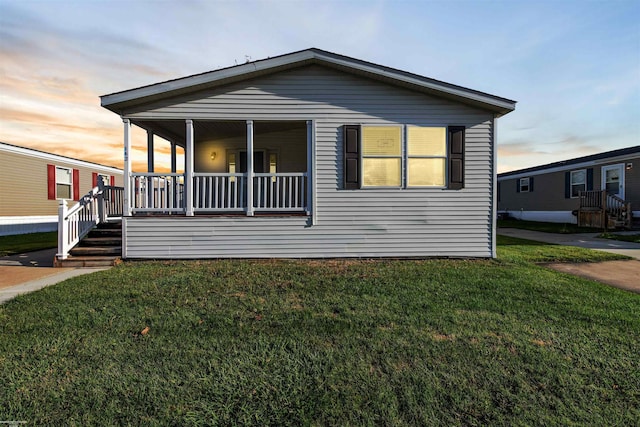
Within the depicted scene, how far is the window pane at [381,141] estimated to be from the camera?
261 inches

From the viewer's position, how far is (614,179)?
14352mm

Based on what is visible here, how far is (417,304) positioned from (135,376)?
3.11 metres

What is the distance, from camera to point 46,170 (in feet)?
45.7

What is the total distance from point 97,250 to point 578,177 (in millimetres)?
21444

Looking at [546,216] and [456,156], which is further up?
[456,156]

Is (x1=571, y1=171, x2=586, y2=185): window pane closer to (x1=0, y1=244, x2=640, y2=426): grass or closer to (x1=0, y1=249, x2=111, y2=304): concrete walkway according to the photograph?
(x1=0, y1=244, x2=640, y2=426): grass

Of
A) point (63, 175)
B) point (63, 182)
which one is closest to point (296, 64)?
point (63, 175)

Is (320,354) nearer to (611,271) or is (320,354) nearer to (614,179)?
(611,271)

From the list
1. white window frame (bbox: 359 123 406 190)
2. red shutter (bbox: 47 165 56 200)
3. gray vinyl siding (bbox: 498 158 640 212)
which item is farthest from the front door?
red shutter (bbox: 47 165 56 200)

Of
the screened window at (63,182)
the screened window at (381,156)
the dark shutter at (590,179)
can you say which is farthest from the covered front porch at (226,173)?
the dark shutter at (590,179)

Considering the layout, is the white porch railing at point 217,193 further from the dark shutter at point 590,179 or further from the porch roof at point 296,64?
the dark shutter at point 590,179

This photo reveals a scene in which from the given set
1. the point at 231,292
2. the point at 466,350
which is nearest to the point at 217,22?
the point at 231,292

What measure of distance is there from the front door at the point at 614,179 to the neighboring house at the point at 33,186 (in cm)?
2662

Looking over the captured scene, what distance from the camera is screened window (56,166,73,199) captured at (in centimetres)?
1458
